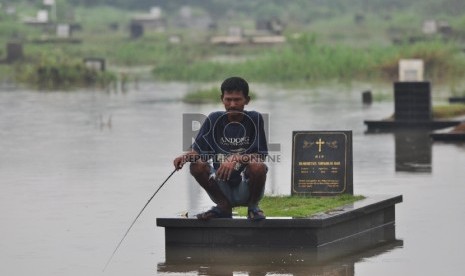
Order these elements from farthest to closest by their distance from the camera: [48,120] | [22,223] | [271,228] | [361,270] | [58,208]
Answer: [48,120], [58,208], [22,223], [271,228], [361,270]

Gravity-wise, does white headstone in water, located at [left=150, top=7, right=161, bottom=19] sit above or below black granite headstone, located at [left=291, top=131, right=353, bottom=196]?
above

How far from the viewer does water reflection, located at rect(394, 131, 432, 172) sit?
22406 millimetres

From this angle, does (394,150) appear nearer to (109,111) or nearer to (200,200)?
(200,200)

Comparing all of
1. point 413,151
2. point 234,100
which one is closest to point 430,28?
point 413,151

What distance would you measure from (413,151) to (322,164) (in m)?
8.84

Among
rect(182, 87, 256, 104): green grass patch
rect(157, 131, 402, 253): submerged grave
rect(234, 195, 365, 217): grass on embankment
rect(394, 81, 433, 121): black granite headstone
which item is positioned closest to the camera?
rect(157, 131, 402, 253): submerged grave

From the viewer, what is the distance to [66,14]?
317 ft

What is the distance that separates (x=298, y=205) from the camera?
50.8 feet

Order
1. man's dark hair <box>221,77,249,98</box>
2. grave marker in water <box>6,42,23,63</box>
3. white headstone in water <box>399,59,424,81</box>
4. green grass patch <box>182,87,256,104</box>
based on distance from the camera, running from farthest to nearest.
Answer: grave marker in water <box>6,42,23,63</box> → green grass patch <box>182,87,256,104</box> → white headstone in water <box>399,59,424,81</box> → man's dark hair <box>221,77,249,98</box>

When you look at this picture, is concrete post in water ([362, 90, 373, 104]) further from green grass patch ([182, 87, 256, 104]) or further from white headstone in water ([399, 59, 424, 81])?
white headstone in water ([399, 59, 424, 81])

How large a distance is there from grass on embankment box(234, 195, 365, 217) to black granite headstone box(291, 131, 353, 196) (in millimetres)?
156

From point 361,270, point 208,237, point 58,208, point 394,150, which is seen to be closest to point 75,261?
point 208,237

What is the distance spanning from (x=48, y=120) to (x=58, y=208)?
15110 millimetres

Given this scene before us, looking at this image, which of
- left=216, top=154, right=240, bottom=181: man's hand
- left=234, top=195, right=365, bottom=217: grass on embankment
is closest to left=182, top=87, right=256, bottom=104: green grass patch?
left=234, top=195, right=365, bottom=217: grass on embankment
